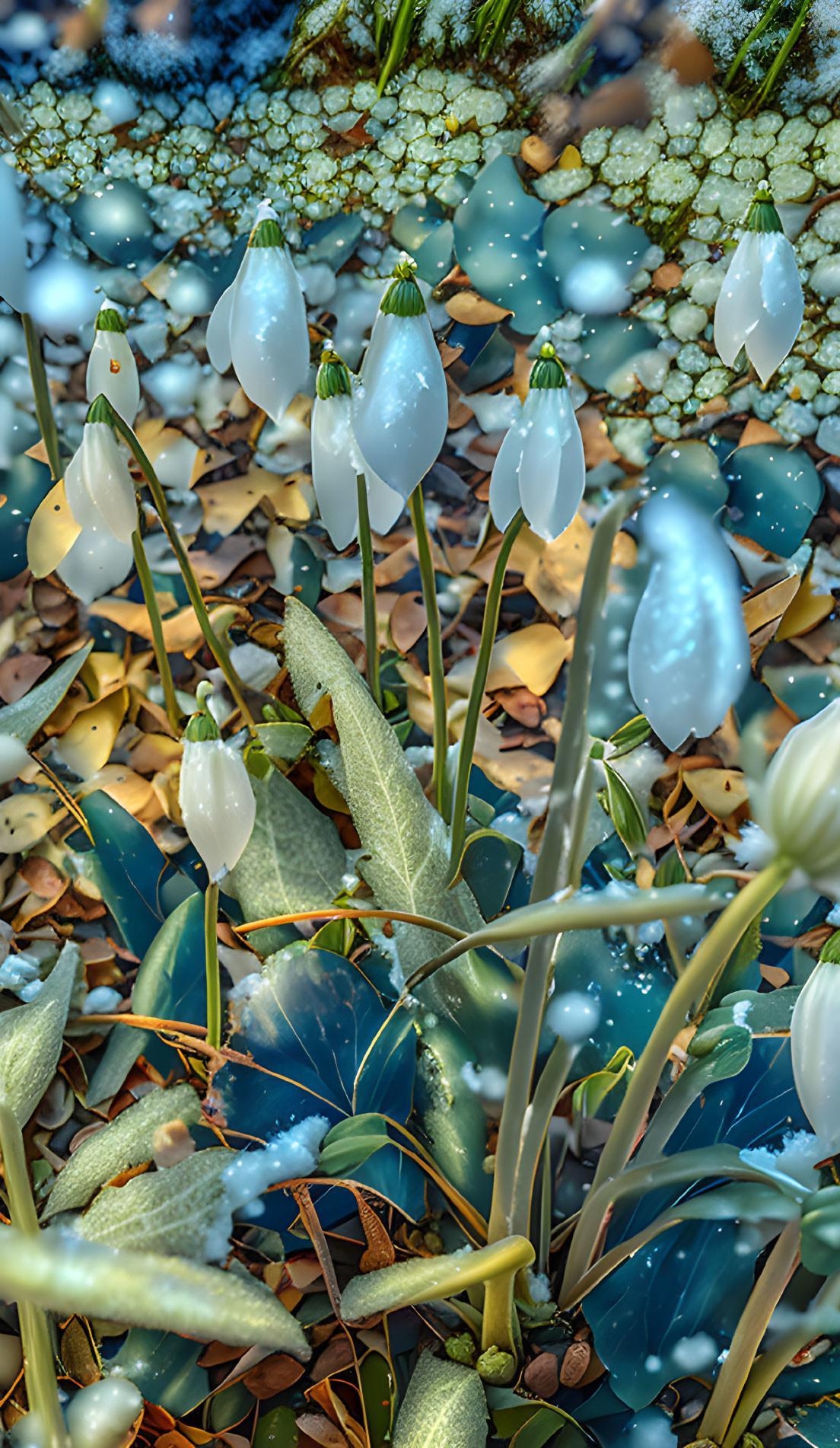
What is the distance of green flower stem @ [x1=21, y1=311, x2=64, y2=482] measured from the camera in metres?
0.30

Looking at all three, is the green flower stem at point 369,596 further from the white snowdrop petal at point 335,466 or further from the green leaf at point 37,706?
the green leaf at point 37,706

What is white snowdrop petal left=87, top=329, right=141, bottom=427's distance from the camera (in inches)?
11.2

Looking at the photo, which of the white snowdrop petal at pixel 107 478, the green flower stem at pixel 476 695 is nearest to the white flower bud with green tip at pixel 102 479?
the white snowdrop petal at pixel 107 478

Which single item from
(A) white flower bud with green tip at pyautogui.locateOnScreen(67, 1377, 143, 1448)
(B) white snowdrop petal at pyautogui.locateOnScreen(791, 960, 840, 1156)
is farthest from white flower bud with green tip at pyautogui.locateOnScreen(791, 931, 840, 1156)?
(A) white flower bud with green tip at pyautogui.locateOnScreen(67, 1377, 143, 1448)

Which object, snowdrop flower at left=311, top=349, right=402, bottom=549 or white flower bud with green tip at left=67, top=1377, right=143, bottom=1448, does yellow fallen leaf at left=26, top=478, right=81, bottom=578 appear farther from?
white flower bud with green tip at left=67, top=1377, right=143, bottom=1448

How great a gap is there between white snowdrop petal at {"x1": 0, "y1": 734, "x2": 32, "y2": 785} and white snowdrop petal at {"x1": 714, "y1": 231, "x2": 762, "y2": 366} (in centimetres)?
27

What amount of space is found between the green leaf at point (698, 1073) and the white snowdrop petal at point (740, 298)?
0.20m

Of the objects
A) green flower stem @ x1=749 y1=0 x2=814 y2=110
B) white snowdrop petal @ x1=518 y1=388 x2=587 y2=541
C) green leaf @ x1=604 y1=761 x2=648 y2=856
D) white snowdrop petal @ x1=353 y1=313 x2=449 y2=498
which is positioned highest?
green flower stem @ x1=749 y1=0 x2=814 y2=110

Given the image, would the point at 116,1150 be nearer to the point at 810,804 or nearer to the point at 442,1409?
the point at 442,1409

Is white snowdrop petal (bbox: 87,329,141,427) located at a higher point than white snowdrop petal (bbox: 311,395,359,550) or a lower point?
higher

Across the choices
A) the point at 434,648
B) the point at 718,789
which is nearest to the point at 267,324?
the point at 434,648

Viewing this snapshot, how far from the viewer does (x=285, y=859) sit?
31 centimetres

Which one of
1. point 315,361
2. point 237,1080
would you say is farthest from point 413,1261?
point 315,361

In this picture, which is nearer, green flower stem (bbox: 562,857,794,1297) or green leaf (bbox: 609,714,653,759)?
green flower stem (bbox: 562,857,794,1297)
